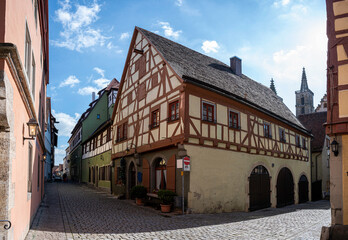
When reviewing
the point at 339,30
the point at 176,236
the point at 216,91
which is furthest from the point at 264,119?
the point at 176,236

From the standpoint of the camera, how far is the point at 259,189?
1767cm

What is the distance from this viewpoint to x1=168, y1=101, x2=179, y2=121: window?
1420 centimetres

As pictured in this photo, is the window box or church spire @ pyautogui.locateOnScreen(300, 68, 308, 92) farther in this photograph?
church spire @ pyautogui.locateOnScreen(300, 68, 308, 92)

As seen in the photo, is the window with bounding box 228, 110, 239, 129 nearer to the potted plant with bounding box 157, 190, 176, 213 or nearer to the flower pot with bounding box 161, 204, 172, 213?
the potted plant with bounding box 157, 190, 176, 213

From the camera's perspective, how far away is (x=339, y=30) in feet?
30.2

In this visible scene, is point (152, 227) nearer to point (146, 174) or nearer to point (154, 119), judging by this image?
point (146, 174)

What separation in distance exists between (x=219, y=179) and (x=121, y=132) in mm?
8920

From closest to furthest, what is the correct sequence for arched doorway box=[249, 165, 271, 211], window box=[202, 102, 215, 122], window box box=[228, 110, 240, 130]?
window box=[202, 102, 215, 122], window box box=[228, 110, 240, 130], arched doorway box=[249, 165, 271, 211]

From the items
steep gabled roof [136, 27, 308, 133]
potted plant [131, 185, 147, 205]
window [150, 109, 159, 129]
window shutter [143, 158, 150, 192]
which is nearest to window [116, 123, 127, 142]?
window shutter [143, 158, 150, 192]

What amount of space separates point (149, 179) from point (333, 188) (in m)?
9.44

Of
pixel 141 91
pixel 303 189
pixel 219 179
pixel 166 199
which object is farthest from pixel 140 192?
pixel 303 189

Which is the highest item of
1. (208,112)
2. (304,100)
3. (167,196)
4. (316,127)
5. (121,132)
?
(304,100)

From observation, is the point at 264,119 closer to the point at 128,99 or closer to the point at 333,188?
the point at 128,99

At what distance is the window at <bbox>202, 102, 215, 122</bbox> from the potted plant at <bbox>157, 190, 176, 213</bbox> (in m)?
3.68
